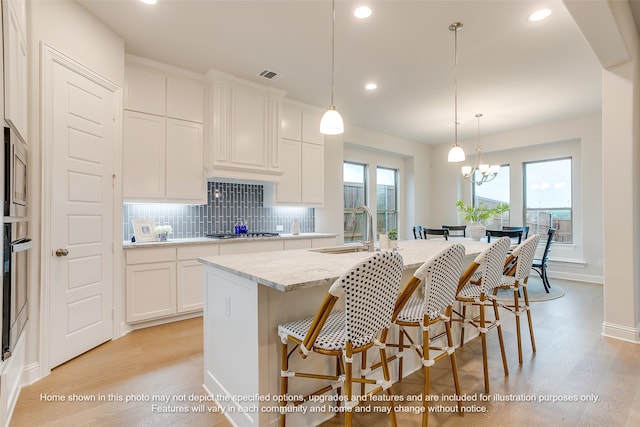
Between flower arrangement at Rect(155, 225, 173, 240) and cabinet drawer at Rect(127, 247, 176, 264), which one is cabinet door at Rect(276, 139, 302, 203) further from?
cabinet drawer at Rect(127, 247, 176, 264)

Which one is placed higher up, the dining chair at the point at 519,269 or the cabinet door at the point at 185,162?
the cabinet door at the point at 185,162

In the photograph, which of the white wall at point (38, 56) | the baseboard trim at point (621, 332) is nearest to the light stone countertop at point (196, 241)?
the white wall at point (38, 56)

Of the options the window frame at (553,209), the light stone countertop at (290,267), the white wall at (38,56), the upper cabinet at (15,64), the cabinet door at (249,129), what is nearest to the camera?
the light stone countertop at (290,267)

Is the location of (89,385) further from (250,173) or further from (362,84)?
A: (362,84)

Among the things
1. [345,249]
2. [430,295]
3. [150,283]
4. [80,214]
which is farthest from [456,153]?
[80,214]

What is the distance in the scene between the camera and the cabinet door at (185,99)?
3.62 meters

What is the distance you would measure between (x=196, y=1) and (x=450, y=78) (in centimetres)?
289

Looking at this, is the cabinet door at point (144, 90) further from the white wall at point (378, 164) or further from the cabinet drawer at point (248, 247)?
the white wall at point (378, 164)

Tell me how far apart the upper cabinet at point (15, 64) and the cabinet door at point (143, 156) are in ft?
3.39

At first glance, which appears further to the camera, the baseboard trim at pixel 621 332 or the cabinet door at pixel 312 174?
the cabinet door at pixel 312 174

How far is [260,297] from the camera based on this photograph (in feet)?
5.22

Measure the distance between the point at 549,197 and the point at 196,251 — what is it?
6384mm

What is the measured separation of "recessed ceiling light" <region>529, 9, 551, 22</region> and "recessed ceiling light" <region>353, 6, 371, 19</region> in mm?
1371

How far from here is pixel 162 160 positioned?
354 cm
